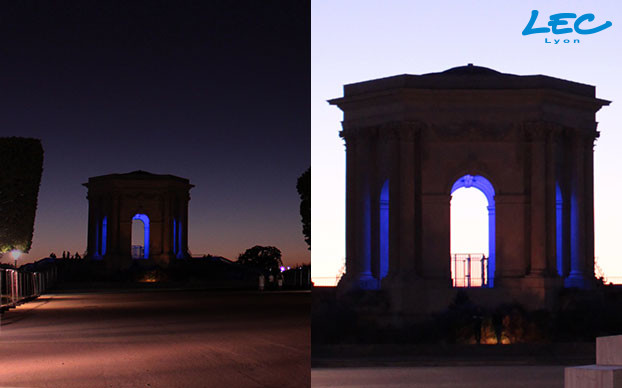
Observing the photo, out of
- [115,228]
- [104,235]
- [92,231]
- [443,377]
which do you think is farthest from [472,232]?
[92,231]

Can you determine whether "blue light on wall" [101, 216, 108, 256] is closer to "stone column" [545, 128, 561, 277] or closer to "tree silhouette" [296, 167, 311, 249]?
"tree silhouette" [296, 167, 311, 249]

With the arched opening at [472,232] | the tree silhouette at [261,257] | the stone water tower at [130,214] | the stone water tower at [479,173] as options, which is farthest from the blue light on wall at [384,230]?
the stone water tower at [130,214]

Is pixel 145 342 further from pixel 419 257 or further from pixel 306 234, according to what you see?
pixel 306 234

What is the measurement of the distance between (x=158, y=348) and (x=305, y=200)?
133 ft

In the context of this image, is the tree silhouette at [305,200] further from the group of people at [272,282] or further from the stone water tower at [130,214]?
the stone water tower at [130,214]

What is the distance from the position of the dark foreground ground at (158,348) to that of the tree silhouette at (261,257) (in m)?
52.0

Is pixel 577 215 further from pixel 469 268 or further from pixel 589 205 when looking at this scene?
pixel 469 268

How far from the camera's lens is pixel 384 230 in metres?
28.6

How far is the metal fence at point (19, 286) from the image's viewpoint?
3344 cm

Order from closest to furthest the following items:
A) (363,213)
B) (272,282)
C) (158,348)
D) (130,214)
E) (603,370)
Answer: (603,370) → (158,348) → (363,213) → (272,282) → (130,214)

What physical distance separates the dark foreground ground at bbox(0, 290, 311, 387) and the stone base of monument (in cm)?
393

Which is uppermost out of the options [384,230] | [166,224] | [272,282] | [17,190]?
[17,190]

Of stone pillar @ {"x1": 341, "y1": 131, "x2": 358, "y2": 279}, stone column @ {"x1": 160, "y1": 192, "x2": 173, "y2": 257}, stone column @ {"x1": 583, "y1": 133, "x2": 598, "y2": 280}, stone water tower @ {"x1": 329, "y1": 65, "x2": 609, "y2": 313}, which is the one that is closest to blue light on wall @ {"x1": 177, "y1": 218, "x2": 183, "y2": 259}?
stone column @ {"x1": 160, "y1": 192, "x2": 173, "y2": 257}

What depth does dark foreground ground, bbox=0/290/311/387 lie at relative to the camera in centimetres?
1269
